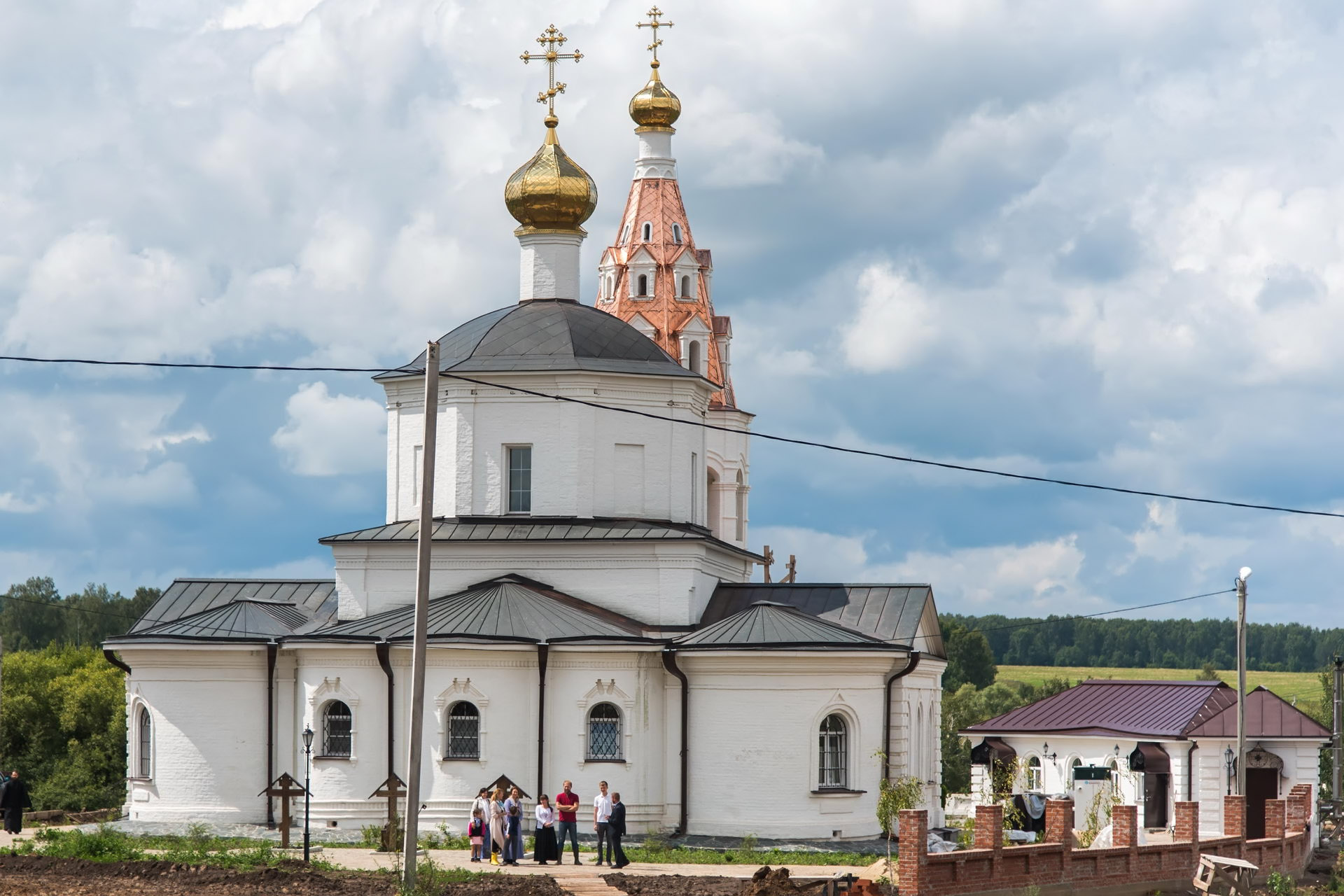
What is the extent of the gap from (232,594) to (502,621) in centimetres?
753

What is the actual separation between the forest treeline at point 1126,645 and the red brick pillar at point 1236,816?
338 ft

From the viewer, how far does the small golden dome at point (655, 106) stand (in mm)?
48562

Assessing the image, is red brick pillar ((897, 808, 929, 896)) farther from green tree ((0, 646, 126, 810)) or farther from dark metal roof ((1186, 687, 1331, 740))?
green tree ((0, 646, 126, 810))

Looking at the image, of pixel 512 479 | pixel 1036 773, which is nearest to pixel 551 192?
pixel 512 479

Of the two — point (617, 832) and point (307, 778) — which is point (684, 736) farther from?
point (307, 778)

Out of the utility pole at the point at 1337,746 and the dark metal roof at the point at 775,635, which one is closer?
the dark metal roof at the point at 775,635

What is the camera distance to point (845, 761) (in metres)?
30.6

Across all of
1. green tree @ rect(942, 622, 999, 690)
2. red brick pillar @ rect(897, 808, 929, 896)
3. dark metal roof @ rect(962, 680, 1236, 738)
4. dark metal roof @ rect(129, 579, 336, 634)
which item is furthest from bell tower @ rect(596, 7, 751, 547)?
green tree @ rect(942, 622, 999, 690)

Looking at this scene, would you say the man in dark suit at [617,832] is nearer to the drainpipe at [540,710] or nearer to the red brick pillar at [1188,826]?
the drainpipe at [540,710]

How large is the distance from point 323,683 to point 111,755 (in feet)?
59.4

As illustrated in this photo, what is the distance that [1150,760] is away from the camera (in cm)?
3691

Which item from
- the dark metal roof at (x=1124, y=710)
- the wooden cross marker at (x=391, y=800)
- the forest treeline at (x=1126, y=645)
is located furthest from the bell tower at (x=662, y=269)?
the forest treeline at (x=1126, y=645)

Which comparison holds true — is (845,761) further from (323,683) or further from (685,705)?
(323,683)

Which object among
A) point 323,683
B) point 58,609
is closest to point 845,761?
point 323,683
